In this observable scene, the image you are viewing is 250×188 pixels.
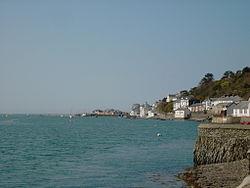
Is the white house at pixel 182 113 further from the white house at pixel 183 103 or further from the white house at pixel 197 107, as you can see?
the white house at pixel 183 103

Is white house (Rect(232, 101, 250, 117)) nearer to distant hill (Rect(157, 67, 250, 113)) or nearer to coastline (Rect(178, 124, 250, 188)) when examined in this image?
coastline (Rect(178, 124, 250, 188))

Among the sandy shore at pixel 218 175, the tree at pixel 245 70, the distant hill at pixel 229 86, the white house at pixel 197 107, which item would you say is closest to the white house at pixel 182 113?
the white house at pixel 197 107

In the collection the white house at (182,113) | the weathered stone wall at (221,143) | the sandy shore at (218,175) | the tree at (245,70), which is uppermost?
the tree at (245,70)

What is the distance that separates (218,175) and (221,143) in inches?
269

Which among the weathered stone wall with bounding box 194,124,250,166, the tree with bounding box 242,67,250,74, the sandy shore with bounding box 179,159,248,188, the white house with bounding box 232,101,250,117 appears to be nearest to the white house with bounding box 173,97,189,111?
the tree with bounding box 242,67,250,74

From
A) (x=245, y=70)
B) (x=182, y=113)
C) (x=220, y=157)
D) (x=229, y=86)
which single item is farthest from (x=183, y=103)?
(x=220, y=157)

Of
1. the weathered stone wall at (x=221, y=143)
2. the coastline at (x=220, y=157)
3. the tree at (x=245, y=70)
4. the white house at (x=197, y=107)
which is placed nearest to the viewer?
the coastline at (x=220, y=157)

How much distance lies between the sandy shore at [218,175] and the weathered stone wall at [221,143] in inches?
61.6

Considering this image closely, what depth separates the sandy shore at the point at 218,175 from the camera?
28.0 meters

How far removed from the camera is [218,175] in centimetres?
3044

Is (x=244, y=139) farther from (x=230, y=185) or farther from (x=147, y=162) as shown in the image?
(x=147, y=162)

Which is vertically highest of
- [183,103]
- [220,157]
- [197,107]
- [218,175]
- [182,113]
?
[183,103]

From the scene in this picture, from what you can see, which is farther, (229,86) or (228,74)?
(228,74)

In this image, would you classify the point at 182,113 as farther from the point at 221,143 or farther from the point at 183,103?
the point at 221,143
